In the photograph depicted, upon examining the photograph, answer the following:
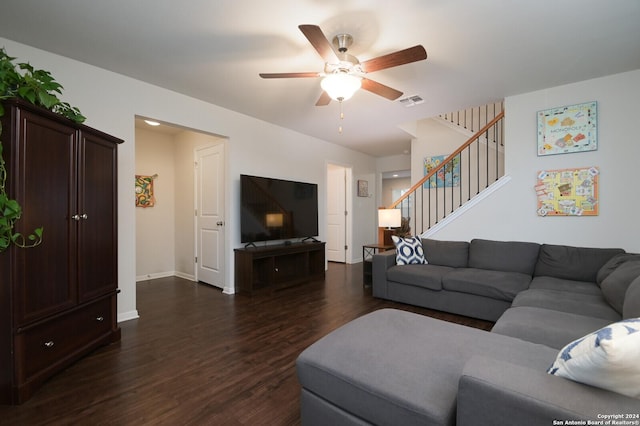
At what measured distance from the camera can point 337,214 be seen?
20.5ft

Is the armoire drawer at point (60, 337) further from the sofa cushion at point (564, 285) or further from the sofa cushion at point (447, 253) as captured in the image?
the sofa cushion at point (564, 285)

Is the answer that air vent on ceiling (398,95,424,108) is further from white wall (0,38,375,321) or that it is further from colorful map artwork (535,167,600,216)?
white wall (0,38,375,321)

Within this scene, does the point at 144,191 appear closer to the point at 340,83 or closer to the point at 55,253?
the point at 55,253

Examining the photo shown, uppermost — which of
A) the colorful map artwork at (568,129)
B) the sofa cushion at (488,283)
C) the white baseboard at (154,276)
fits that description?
the colorful map artwork at (568,129)

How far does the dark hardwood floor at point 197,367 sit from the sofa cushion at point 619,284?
993mm

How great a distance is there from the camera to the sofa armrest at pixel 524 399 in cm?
72

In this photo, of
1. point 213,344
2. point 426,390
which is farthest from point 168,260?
point 426,390

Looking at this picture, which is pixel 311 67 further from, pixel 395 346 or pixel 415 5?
pixel 395 346

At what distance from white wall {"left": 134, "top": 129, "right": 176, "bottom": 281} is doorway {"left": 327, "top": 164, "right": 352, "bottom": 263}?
313 cm

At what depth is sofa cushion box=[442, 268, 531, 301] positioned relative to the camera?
2639mm

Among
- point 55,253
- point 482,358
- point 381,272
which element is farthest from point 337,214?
point 482,358

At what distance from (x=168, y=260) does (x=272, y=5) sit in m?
4.45

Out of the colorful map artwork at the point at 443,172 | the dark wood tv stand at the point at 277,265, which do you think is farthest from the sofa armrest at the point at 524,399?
the colorful map artwork at the point at 443,172

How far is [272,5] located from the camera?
6.13 feet
